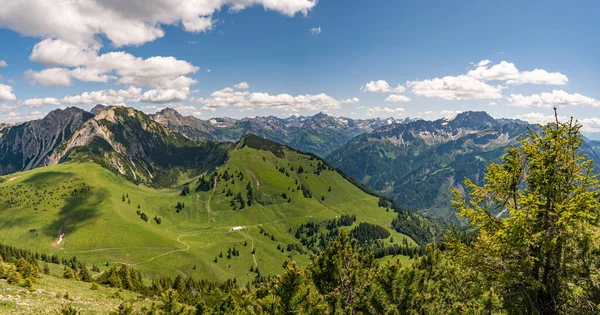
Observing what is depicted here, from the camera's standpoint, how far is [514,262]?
19.0 metres

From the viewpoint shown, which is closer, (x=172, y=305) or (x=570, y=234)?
(x=570, y=234)

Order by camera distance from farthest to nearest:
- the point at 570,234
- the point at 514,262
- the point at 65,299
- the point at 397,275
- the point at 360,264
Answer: the point at 65,299 → the point at 360,264 → the point at 397,275 → the point at 514,262 → the point at 570,234

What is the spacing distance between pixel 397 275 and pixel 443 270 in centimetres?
582

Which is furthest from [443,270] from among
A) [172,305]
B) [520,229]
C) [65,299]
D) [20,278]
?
[20,278]

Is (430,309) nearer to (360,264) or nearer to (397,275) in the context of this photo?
(397,275)

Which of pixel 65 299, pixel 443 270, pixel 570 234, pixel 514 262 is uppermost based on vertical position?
pixel 570 234

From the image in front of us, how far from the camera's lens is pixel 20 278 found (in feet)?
132

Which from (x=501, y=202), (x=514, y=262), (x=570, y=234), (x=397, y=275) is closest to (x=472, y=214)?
(x=501, y=202)

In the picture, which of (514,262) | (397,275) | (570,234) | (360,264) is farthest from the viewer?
(360,264)

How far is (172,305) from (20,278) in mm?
Result: 36415

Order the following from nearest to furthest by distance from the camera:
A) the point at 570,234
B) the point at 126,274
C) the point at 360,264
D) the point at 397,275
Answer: the point at 570,234
the point at 397,275
the point at 360,264
the point at 126,274

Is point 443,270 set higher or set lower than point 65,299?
higher

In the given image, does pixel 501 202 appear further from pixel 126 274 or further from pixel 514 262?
pixel 126 274

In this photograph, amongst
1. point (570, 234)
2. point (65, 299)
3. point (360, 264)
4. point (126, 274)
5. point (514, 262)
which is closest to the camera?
point (570, 234)
